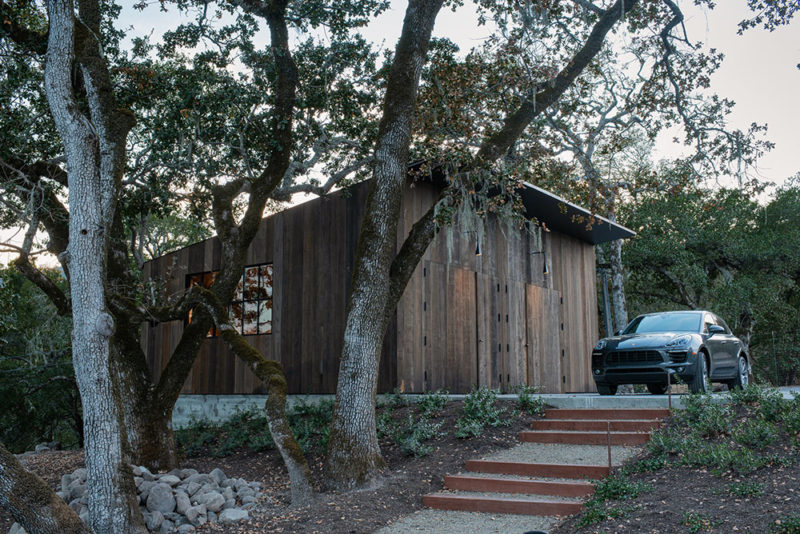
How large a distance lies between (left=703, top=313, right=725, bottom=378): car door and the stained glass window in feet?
25.8

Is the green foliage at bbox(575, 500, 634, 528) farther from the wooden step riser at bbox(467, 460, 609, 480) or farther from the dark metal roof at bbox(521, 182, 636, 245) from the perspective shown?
the dark metal roof at bbox(521, 182, 636, 245)

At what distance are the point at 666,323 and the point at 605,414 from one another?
2.81 meters

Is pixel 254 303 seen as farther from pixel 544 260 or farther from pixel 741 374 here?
pixel 741 374

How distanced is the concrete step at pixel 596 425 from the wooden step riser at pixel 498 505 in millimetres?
2078

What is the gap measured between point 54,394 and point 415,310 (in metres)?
12.3

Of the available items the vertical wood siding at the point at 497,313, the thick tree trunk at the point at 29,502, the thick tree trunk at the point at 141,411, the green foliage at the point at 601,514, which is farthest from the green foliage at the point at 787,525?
the thick tree trunk at the point at 141,411

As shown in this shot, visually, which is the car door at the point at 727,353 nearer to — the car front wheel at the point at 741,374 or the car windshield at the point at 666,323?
the car front wheel at the point at 741,374

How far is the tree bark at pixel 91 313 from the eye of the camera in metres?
6.78

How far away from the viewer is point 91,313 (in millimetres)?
6836

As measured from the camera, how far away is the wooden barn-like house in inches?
480

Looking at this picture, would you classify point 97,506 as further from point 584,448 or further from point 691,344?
point 691,344

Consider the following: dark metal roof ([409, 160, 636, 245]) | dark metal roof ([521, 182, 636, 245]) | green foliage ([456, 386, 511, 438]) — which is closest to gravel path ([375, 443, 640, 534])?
green foliage ([456, 386, 511, 438])

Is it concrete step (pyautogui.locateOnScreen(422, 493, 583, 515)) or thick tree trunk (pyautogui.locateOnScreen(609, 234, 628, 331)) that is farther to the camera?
thick tree trunk (pyautogui.locateOnScreen(609, 234, 628, 331))

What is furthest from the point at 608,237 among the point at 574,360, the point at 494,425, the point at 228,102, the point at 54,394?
the point at 54,394
